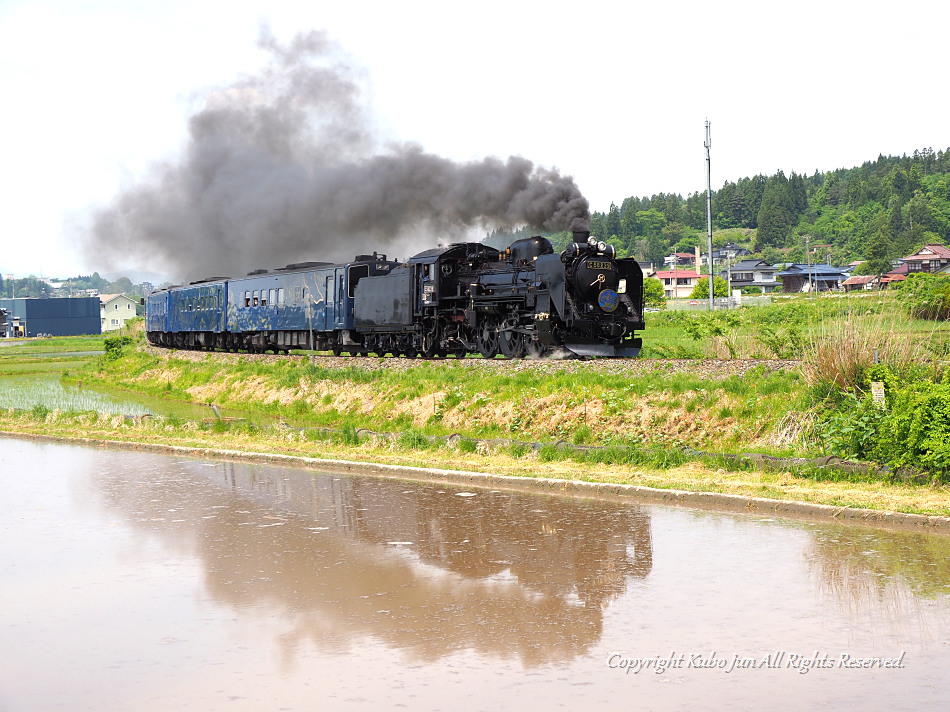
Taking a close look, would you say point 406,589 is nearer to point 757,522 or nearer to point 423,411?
point 757,522

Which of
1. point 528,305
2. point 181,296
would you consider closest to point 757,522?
point 528,305

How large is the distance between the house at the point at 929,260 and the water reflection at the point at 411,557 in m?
133

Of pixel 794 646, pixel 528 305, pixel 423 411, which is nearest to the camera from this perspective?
pixel 794 646

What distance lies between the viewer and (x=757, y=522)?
1199cm

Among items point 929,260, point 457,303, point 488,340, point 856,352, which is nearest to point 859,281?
point 929,260

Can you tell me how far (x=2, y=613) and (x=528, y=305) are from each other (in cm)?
2014

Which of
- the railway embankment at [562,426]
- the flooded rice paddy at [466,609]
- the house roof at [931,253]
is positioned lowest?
the flooded rice paddy at [466,609]

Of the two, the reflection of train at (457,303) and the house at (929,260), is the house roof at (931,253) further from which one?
the reflection of train at (457,303)

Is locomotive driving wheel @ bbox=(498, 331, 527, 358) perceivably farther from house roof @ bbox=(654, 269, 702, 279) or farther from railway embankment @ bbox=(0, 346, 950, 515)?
house roof @ bbox=(654, 269, 702, 279)

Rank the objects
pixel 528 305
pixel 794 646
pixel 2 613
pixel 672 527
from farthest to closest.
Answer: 1. pixel 528 305
2. pixel 672 527
3. pixel 2 613
4. pixel 794 646

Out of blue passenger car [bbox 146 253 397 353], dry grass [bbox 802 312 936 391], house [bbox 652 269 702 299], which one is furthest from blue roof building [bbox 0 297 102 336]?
dry grass [bbox 802 312 936 391]

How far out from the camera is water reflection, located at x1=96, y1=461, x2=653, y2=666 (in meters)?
8.16

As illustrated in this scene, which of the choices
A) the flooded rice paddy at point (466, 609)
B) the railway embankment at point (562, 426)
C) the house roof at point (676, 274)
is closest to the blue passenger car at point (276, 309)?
the railway embankment at point (562, 426)

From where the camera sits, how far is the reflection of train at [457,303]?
26.8 m
